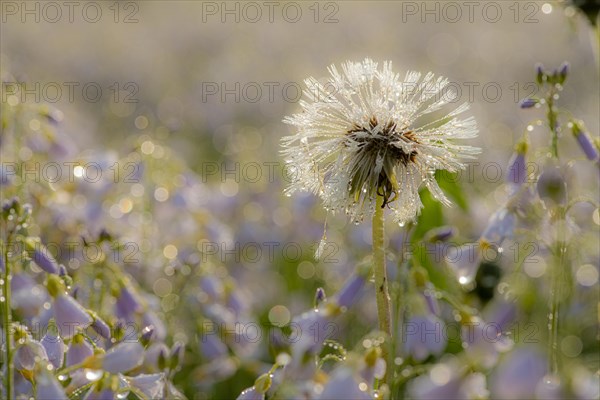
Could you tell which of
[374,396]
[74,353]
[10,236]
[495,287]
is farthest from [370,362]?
[495,287]

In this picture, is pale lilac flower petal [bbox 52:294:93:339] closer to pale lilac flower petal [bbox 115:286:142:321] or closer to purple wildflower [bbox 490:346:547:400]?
pale lilac flower petal [bbox 115:286:142:321]

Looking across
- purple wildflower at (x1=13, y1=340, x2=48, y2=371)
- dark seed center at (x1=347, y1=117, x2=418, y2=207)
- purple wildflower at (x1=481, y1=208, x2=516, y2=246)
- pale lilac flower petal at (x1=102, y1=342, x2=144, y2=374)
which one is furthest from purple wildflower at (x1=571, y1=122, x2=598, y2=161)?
purple wildflower at (x1=13, y1=340, x2=48, y2=371)

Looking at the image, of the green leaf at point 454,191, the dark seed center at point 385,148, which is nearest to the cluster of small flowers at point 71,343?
the dark seed center at point 385,148

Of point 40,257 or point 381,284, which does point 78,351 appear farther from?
point 381,284

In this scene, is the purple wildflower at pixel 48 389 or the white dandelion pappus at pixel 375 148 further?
the white dandelion pappus at pixel 375 148

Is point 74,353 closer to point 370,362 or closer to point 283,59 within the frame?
point 370,362

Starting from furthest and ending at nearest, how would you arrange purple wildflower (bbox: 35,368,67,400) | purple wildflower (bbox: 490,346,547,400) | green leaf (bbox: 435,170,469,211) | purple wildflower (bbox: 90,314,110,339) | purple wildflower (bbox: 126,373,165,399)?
green leaf (bbox: 435,170,469,211), purple wildflower (bbox: 90,314,110,339), purple wildflower (bbox: 126,373,165,399), purple wildflower (bbox: 35,368,67,400), purple wildflower (bbox: 490,346,547,400)

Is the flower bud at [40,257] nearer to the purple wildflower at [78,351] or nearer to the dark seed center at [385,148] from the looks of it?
the purple wildflower at [78,351]
